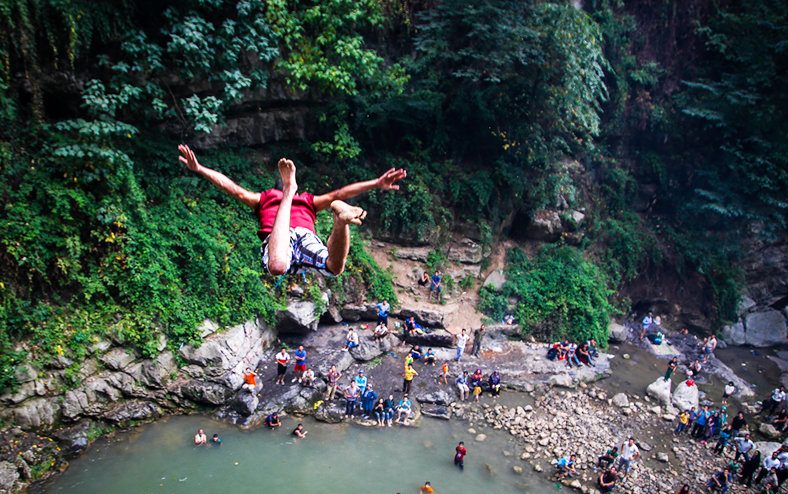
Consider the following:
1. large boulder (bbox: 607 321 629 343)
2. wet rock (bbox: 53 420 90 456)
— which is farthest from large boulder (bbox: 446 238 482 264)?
wet rock (bbox: 53 420 90 456)

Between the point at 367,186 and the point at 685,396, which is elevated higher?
the point at 367,186

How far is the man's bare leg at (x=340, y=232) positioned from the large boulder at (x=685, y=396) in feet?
46.3

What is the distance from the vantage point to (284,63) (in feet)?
39.9

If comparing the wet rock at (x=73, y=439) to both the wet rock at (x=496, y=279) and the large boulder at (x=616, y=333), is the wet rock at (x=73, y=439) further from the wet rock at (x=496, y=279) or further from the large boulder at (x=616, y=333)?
the large boulder at (x=616, y=333)

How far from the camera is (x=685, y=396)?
1377 cm

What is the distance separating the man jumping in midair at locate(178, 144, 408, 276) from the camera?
3.43 meters

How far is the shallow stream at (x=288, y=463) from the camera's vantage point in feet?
28.3

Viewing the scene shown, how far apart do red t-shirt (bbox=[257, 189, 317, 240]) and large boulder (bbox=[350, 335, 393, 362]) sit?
9108mm

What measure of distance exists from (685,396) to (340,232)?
1464cm

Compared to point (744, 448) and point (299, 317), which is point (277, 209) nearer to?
point (299, 317)

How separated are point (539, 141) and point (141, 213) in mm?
12802

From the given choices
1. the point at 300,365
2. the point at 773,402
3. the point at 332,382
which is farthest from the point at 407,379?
the point at 773,402

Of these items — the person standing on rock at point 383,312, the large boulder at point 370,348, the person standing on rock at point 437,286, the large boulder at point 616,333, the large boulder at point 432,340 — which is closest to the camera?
the large boulder at point 370,348

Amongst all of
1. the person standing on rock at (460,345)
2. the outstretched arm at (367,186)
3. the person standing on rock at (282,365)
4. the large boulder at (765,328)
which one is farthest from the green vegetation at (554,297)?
the outstretched arm at (367,186)
